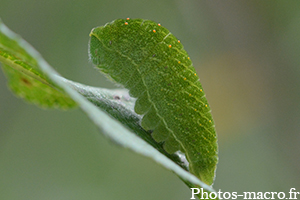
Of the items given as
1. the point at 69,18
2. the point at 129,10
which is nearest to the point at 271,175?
the point at 129,10

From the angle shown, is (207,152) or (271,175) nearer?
(207,152)

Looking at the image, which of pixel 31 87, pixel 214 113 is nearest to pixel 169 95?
pixel 31 87

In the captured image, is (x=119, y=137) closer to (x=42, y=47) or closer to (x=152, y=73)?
(x=152, y=73)

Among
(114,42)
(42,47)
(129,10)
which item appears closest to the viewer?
(114,42)

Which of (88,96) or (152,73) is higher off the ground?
(152,73)

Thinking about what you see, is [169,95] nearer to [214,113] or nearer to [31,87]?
[31,87]

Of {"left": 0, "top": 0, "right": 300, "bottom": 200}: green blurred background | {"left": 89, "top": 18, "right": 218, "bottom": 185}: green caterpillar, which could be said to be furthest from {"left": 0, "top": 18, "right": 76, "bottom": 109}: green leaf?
{"left": 0, "top": 0, "right": 300, "bottom": 200}: green blurred background
